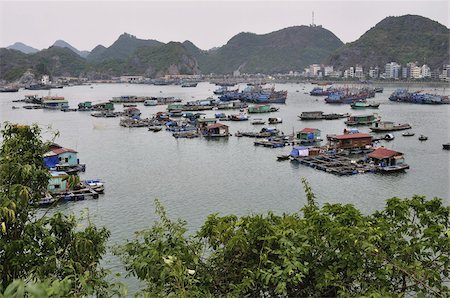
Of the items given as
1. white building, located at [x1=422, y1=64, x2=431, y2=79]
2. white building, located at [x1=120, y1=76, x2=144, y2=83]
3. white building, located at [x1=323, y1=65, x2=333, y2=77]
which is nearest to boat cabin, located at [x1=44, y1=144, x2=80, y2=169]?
white building, located at [x1=422, y1=64, x2=431, y2=79]

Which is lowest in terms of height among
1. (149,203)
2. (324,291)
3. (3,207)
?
(149,203)

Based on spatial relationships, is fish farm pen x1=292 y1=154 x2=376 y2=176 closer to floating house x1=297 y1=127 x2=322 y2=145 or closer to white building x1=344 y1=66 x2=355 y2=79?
floating house x1=297 y1=127 x2=322 y2=145

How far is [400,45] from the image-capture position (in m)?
107

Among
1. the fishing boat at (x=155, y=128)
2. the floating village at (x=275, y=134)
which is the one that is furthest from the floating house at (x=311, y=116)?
the fishing boat at (x=155, y=128)

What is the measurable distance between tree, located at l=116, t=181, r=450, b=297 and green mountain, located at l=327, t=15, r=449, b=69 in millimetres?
104459

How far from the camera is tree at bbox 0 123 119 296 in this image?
3.25 m

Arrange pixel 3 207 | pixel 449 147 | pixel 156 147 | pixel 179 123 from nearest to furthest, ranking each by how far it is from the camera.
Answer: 1. pixel 3 207
2. pixel 449 147
3. pixel 156 147
4. pixel 179 123

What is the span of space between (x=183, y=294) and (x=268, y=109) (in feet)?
132

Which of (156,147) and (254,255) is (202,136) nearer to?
(156,147)

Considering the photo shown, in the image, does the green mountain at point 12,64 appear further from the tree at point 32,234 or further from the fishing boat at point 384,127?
the tree at point 32,234

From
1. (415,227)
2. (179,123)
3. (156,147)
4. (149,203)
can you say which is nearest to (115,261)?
(149,203)

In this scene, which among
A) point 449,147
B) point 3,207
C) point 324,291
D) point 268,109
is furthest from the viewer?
point 268,109

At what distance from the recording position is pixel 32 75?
93.9m

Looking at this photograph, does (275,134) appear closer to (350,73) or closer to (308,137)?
(308,137)
